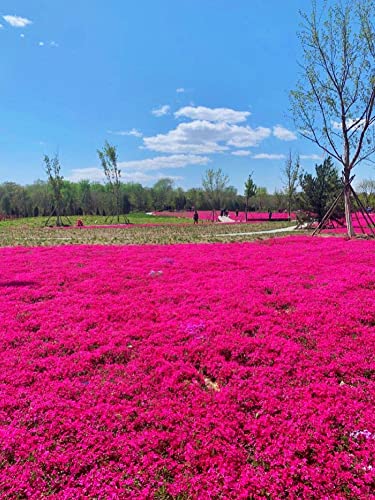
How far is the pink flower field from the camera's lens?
2945 millimetres

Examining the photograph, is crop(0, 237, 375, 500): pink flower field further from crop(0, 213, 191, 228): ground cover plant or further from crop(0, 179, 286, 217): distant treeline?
crop(0, 179, 286, 217): distant treeline

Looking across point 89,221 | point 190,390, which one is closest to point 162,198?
point 89,221

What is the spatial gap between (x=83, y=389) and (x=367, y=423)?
3.68 meters

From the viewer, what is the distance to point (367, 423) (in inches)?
139

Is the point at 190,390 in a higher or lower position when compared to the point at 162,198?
lower

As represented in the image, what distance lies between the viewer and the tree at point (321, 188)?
1129 inches

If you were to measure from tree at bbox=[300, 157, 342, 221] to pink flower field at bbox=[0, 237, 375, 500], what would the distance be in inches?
899

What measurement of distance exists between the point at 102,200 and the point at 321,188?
71.1 m

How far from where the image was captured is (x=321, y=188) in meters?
28.9

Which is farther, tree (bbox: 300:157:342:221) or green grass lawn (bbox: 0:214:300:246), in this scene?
tree (bbox: 300:157:342:221)

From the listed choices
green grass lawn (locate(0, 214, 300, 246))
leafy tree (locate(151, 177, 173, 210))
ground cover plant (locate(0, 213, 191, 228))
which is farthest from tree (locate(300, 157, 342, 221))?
leafy tree (locate(151, 177, 173, 210))

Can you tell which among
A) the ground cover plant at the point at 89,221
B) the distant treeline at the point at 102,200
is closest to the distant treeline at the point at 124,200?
the distant treeline at the point at 102,200

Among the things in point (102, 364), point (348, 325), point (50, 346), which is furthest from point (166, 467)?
point (348, 325)

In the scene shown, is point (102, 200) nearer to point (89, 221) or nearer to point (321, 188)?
point (89, 221)
